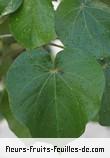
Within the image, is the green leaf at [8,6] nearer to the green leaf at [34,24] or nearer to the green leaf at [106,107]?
the green leaf at [34,24]

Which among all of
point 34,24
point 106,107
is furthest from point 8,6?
point 106,107

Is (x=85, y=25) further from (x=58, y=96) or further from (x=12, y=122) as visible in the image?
(x=12, y=122)

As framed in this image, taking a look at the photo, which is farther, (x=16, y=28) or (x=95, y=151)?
(x=95, y=151)

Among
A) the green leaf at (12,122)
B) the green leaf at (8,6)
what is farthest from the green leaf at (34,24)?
the green leaf at (12,122)

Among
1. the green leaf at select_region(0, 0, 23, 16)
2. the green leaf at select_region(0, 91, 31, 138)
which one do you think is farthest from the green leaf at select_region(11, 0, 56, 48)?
the green leaf at select_region(0, 91, 31, 138)

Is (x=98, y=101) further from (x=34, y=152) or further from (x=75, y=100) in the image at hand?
(x=34, y=152)

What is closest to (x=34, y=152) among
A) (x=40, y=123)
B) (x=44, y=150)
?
(x=44, y=150)
